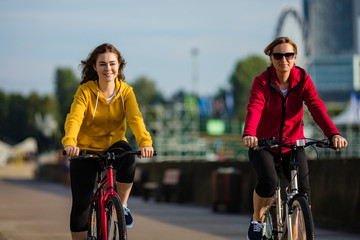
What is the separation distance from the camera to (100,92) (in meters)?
5.96

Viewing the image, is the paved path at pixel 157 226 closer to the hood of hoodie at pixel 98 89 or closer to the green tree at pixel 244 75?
the hood of hoodie at pixel 98 89

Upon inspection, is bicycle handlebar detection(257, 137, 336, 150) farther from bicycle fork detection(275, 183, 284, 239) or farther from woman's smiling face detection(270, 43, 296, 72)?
woman's smiling face detection(270, 43, 296, 72)

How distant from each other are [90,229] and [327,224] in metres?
6.71

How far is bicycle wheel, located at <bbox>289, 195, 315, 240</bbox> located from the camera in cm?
527

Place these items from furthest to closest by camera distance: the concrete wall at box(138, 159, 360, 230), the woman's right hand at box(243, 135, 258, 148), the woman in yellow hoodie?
the concrete wall at box(138, 159, 360, 230)
the woman in yellow hoodie
the woman's right hand at box(243, 135, 258, 148)

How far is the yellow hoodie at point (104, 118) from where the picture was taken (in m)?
5.88

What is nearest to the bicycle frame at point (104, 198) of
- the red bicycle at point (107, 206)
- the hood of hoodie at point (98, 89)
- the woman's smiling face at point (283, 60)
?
→ the red bicycle at point (107, 206)

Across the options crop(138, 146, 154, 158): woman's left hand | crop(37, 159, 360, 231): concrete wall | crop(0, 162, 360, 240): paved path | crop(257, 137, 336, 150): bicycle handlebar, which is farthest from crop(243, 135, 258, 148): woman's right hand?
crop(37, 159, 360, 231): concrete wall

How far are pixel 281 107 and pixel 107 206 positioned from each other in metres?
1.46

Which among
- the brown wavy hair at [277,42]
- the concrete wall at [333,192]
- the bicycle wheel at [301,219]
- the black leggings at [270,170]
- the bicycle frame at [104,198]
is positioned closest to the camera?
the bicycle wheel at [301,219]

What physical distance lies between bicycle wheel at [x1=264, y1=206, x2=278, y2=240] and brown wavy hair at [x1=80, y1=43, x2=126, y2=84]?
4.96 feet

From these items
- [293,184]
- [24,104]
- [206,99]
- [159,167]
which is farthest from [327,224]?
[24,104]

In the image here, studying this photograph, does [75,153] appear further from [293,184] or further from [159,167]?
[159,167]

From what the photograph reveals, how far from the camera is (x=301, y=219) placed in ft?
17.8
